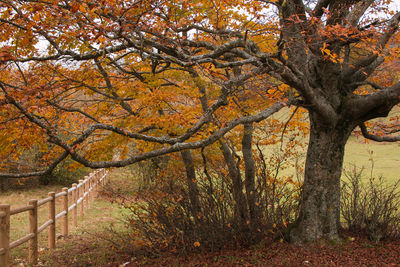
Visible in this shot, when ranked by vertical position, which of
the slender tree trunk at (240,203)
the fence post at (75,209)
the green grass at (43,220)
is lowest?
the green grass at (43,220)

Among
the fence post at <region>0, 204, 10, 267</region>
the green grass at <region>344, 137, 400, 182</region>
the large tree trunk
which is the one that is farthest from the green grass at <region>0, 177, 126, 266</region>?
the green grass at <region>344, 137, 400, 182</region>

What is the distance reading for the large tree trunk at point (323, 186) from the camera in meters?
7.11

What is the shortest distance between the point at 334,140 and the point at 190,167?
4.49 meters

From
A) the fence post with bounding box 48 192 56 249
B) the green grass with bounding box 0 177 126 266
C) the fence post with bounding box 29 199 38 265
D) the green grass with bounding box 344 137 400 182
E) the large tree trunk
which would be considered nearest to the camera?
the large tree trunk

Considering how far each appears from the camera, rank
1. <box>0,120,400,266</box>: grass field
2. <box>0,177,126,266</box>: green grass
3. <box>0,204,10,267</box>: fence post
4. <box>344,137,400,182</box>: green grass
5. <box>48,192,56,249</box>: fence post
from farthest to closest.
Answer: <box>344,137,400,182</box>: green grass < <box>0,177,126,266</box>: green grass < <box>48,192,56,249</box>: fence post < <box>0,120,400,266</box>: grass field < <box>0,204,10,267</box>: fence post

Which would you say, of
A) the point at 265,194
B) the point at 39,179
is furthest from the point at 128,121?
the point at 39,179

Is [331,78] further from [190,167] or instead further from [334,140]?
[190,167]

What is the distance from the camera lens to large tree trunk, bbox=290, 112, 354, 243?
7.11 m

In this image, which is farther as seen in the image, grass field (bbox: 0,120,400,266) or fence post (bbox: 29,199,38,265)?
grass field (bbox: 0,120,400,266)

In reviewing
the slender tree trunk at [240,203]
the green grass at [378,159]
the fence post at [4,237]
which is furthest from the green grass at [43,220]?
the green grass at [378,159]

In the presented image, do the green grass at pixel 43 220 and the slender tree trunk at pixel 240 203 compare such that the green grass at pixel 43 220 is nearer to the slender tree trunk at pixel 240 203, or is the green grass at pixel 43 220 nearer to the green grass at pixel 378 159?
the slender tree trunk at pixel 240 203

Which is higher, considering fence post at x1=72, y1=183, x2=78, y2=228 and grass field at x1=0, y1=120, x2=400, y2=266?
fence post at x1=72, y1=183, x2=78, y2=228

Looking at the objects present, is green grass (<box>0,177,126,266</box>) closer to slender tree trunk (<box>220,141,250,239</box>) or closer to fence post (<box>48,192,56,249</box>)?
fence post (<box>48,192,56,249</box>)

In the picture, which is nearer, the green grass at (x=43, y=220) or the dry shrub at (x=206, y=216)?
the dry shrub at (x=206, y=216)
